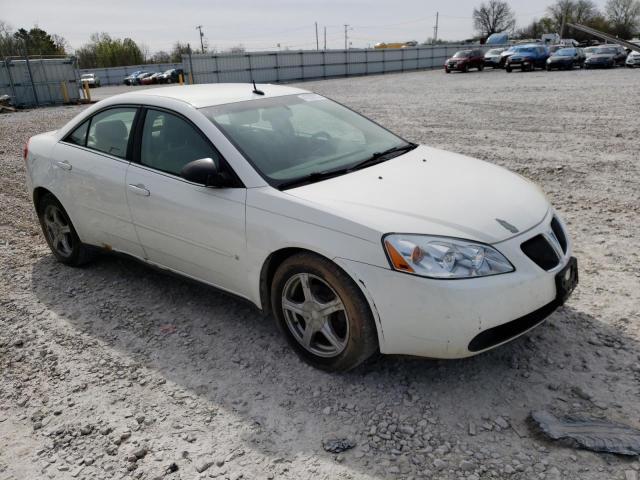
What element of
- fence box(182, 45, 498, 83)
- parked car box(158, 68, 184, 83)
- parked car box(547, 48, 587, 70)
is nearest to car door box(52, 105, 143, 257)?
fence box(182, 45, 498, 83)

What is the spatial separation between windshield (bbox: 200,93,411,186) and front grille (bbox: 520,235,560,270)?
1.24m

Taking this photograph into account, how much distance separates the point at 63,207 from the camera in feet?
15.4

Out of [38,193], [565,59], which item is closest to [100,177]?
[38,193]

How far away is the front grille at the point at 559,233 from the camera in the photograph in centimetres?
313

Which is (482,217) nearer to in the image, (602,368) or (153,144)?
(602,368)

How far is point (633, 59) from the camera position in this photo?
32.6 meters

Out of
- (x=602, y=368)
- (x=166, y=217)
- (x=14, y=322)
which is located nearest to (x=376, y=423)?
(x=602, y=368)

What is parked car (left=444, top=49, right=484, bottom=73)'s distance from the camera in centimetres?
3756

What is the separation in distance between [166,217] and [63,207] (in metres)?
1.56

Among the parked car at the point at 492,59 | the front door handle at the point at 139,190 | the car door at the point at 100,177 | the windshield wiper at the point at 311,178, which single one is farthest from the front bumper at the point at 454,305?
the parked car at the point at 492,59

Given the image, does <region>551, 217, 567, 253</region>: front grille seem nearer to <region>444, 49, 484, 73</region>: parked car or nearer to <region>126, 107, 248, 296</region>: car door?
<region>126, 107, 248, 296</region>: car door

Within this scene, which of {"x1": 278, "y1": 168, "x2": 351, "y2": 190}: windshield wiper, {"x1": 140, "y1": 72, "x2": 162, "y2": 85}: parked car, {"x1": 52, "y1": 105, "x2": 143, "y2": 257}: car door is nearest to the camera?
{"x1": 278, "y1": 168, "x2": 351, "y2": 190}: windshield wiper

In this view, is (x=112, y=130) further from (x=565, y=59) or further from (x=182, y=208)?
(x=565, y=59)

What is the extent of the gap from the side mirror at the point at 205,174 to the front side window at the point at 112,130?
1.04 metres
